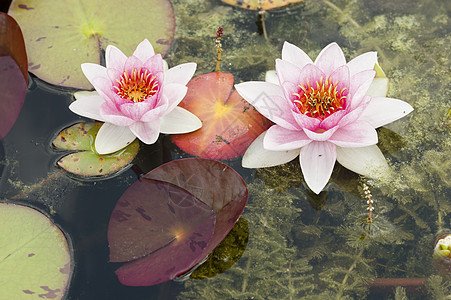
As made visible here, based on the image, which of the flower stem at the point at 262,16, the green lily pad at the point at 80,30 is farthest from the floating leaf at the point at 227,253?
the flower stem at the point at 262,16

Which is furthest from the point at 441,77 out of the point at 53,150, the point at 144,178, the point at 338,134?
the point at 53,150

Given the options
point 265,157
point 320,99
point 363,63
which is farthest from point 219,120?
point 363,63

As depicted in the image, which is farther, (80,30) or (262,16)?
(262,16)

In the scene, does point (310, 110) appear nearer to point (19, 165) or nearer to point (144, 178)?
point (144, 178)

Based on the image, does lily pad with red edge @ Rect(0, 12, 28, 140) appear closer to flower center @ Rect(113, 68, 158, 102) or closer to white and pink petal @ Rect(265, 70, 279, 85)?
flower center @ Rect(113, 68, 158, 102)

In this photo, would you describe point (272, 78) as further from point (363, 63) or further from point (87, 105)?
point (87, 105)

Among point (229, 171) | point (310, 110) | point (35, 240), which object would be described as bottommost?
point (35, 240)
